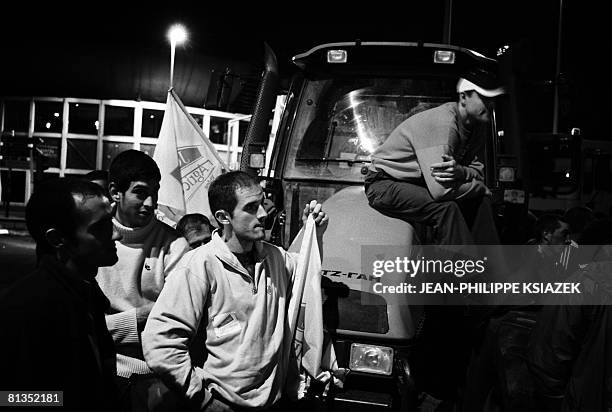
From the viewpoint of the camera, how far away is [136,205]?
14.4 feet

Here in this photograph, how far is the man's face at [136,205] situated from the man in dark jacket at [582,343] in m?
2.21

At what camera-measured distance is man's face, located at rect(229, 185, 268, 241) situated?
4.00 m

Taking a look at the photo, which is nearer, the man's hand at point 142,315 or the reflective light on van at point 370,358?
the man's hand at point 142,315

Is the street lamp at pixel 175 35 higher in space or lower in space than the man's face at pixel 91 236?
higher

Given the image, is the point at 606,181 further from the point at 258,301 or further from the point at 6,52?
the point at 6,52

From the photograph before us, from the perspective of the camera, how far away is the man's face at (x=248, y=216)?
4004mm

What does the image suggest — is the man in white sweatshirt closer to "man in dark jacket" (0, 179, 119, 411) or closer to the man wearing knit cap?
"man in dark jacket" (0, 179, 119, 411)

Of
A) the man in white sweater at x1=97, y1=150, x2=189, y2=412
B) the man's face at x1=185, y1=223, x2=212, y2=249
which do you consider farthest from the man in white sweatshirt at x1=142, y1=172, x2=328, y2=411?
the man's face at x1=185, y1=223, x2=212, y2=249

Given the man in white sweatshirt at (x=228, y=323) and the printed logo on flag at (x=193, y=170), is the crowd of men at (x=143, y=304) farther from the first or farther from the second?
the printed logo on flag at (x=193, y=170)

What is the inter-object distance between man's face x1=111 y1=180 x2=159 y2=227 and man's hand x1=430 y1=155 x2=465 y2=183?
193cm

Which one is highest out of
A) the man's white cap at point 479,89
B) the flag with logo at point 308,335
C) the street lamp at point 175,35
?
the street lamp at point 175,35

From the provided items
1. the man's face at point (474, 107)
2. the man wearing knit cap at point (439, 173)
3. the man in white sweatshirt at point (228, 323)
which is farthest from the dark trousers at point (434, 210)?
the man in white sweatshirt at point (228, 323)

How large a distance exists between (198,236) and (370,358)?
1.59m

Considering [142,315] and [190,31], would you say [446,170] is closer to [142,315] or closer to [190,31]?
[142,315]
